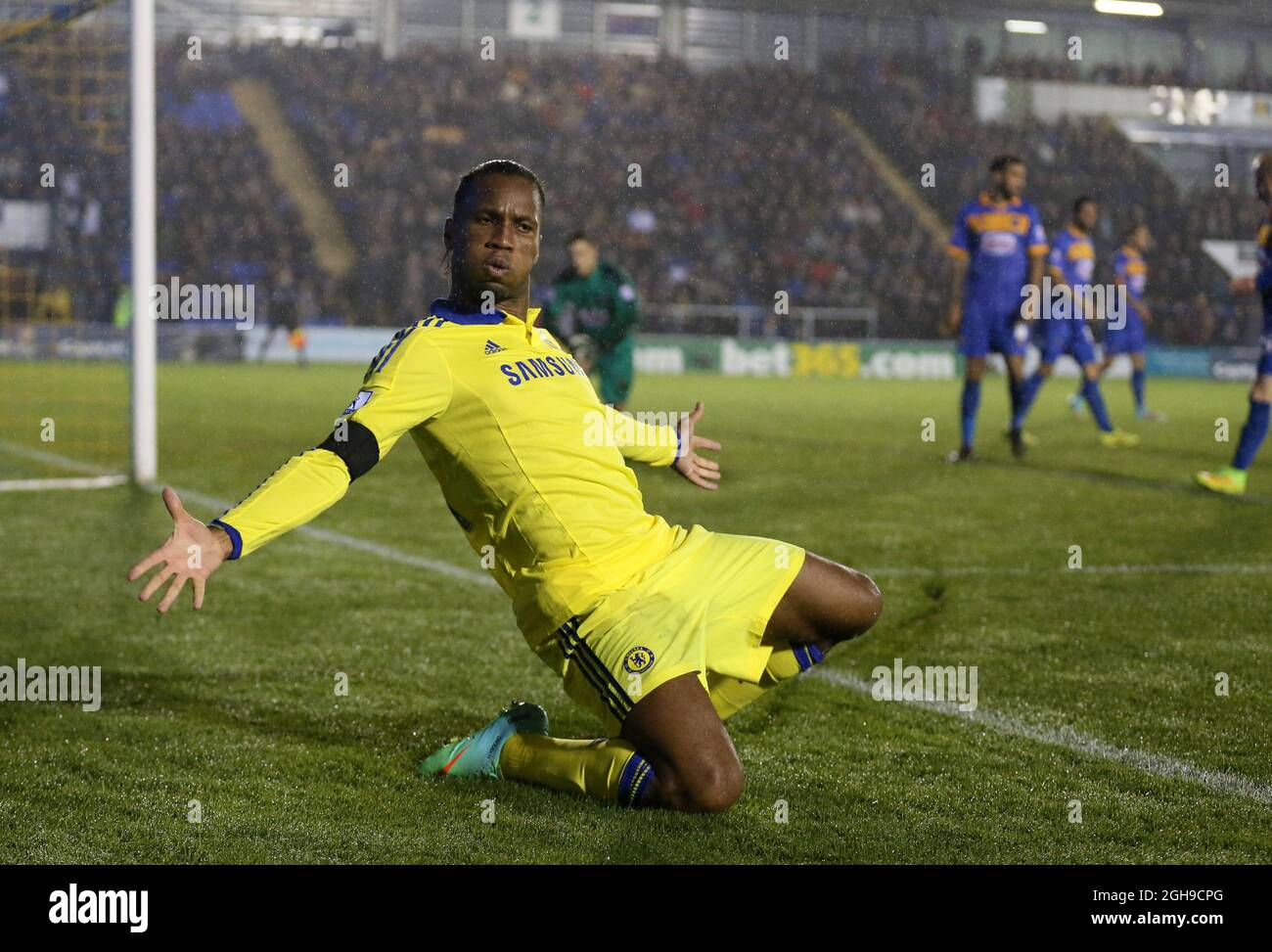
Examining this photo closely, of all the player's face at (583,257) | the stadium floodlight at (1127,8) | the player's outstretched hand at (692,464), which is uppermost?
the stadium floodlight at (1127,8)

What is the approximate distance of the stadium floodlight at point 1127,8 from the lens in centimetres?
3412

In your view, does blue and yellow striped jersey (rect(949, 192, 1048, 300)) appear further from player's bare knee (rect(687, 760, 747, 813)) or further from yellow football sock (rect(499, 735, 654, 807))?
player's bare knee (rect(687, 760, 747, 813))

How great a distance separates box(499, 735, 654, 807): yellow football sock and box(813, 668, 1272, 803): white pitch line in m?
1.22

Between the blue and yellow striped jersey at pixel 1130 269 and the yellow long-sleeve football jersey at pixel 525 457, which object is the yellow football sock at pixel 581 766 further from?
the blue and yellow striped jersey at pixel 1130 269

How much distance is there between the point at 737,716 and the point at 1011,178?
815 centimetres

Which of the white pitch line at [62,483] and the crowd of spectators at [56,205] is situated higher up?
the crowd of spectators at [56,205]

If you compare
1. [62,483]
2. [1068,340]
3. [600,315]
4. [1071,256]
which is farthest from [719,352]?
[62,483]

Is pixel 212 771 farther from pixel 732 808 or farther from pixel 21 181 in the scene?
pixel 21 181

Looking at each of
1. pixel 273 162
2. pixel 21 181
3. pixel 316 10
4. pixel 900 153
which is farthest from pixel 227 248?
pixel 900 153

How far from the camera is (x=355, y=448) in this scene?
302 cm

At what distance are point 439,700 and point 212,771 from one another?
0.93 meters

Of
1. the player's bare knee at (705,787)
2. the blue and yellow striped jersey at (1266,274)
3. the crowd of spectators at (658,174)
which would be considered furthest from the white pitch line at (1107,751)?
the crowd of spectators at (658,174)

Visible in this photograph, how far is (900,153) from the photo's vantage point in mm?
34969

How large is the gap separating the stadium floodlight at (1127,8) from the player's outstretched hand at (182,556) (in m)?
35.4
